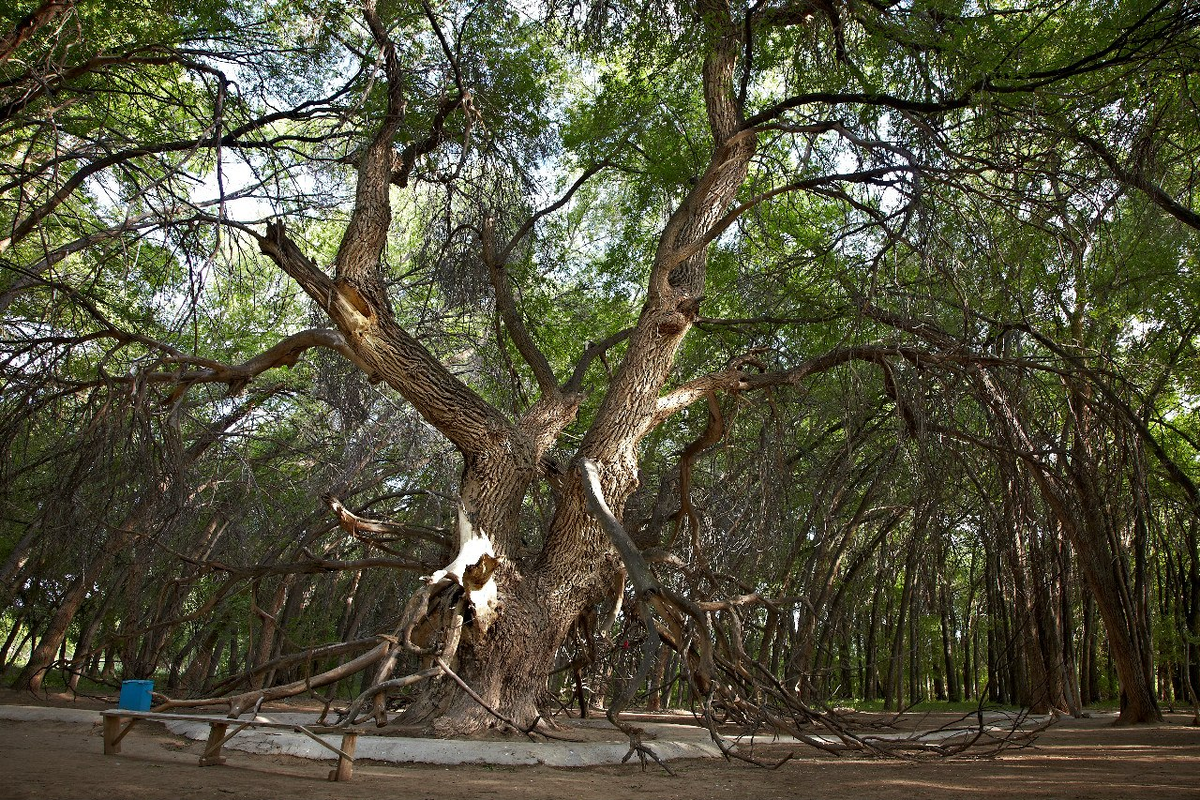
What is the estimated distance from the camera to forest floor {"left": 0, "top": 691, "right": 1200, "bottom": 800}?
479 centimetres

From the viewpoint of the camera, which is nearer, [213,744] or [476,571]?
[213,744]

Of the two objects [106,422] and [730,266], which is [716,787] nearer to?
[106,422]

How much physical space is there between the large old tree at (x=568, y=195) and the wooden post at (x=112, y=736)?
1528mm

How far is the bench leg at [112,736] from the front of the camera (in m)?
6.11

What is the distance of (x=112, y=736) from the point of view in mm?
6152

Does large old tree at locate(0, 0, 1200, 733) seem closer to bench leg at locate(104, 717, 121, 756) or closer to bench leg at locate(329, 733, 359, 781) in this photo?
bench leg at locate(329, 733, 359, 781)

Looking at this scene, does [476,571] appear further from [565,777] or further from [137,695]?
[137,695]

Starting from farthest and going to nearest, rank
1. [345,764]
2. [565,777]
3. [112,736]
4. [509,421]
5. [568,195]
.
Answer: [568,195], [509,421], [112,736], [565,777], [345,764]

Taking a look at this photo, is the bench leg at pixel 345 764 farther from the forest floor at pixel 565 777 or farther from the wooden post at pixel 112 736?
the wooden post at pixel 112 736

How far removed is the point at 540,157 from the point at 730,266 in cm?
344

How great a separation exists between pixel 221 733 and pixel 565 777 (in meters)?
2.35

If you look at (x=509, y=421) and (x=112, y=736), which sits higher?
(x=509, y=421)

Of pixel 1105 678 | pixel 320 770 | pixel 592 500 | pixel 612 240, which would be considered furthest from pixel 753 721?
pixel 1105 678

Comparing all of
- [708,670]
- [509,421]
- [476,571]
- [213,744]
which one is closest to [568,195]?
[509,421]
